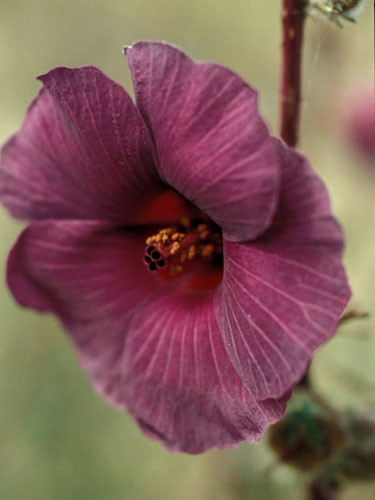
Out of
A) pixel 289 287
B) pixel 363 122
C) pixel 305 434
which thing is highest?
pixel 289 287

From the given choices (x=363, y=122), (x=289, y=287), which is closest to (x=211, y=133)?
(x=289, y=287)

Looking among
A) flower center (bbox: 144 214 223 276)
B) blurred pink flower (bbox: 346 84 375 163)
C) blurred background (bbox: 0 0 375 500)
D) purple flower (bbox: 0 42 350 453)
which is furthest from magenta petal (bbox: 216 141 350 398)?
blurred pink flower (bbox: 346 84 375 163)

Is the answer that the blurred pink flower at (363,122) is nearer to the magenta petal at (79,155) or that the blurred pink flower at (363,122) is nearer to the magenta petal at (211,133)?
the magenta petal at (79,155)

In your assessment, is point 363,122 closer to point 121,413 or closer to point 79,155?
point 121,413

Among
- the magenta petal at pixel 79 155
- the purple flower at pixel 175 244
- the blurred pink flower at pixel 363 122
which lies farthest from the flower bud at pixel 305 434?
the blurred pink flower at pixel 363 122

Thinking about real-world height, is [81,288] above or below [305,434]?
above

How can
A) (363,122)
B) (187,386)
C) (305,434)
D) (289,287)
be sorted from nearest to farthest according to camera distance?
(289,287), (187,386), (305,434), (363,122)

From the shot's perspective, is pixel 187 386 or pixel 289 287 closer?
pixel 289 287

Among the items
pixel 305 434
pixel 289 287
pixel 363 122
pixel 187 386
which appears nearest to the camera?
pixel 289 287
